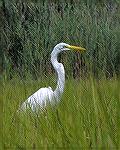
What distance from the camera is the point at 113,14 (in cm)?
880

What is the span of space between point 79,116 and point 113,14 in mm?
7186

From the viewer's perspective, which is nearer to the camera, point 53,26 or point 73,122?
point 73,122

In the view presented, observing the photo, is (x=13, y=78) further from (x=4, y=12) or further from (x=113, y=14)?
(x=4, y=12)

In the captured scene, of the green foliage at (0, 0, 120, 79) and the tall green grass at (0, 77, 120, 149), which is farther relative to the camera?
the green foliage at (0, 0, 120, 79)

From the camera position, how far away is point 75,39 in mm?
8305

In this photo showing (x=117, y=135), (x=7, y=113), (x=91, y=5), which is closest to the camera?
(x=117, y=135)

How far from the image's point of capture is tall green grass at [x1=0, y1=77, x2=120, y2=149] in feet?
5.09

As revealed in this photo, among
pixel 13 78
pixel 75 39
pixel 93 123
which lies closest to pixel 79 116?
pixel 93 123

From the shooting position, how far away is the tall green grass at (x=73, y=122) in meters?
1.55

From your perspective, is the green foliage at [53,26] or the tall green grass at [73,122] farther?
the green foliage at [53,26]

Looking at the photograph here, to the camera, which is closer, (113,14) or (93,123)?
(93,123)

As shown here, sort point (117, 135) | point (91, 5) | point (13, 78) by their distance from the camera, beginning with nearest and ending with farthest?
point (117, 135) < point (13, 78) < point (91, 5)

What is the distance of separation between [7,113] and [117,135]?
60 cm

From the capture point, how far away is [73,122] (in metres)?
1.67
